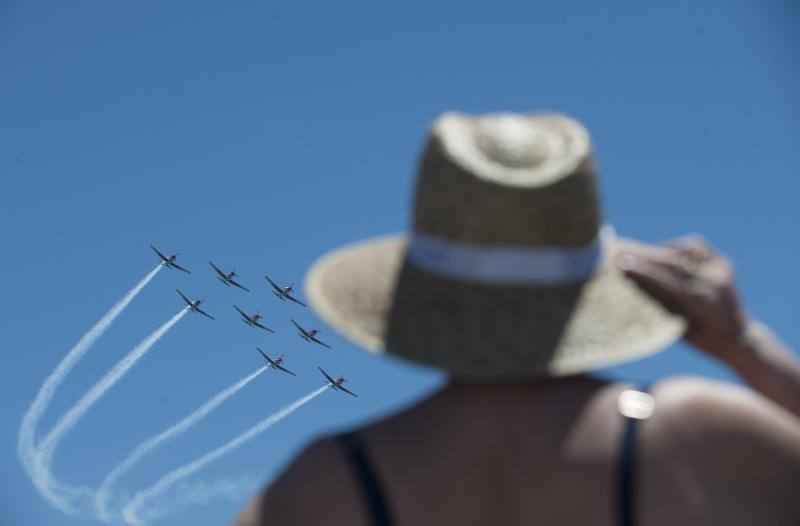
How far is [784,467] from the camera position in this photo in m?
3.29

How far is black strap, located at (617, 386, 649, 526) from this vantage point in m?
3.33

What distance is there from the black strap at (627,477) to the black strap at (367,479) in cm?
69

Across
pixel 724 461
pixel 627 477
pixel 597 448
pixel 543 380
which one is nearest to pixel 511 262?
pixel 543 380

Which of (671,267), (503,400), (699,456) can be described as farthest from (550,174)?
(699,456)

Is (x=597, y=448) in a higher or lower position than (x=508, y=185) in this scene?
lower

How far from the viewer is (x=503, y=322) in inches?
138

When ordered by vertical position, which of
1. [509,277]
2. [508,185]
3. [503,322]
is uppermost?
[508,185]

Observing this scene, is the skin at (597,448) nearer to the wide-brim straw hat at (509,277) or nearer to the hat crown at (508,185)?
the wide-brim straw hat at (509,277)

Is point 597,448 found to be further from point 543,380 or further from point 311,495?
point 311,495

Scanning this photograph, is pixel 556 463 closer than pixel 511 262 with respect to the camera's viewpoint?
Yes

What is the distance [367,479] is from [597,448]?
0.71 metres

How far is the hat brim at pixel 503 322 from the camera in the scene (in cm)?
344

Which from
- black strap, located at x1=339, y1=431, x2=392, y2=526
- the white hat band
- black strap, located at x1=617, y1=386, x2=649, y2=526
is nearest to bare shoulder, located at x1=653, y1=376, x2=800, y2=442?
black strap, located at x1=617, y1=386, x2=649, y2=526

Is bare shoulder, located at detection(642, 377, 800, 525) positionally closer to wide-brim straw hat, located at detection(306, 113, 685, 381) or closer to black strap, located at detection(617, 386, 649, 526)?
black strap, located at detection(617, 386, 649, 526)
